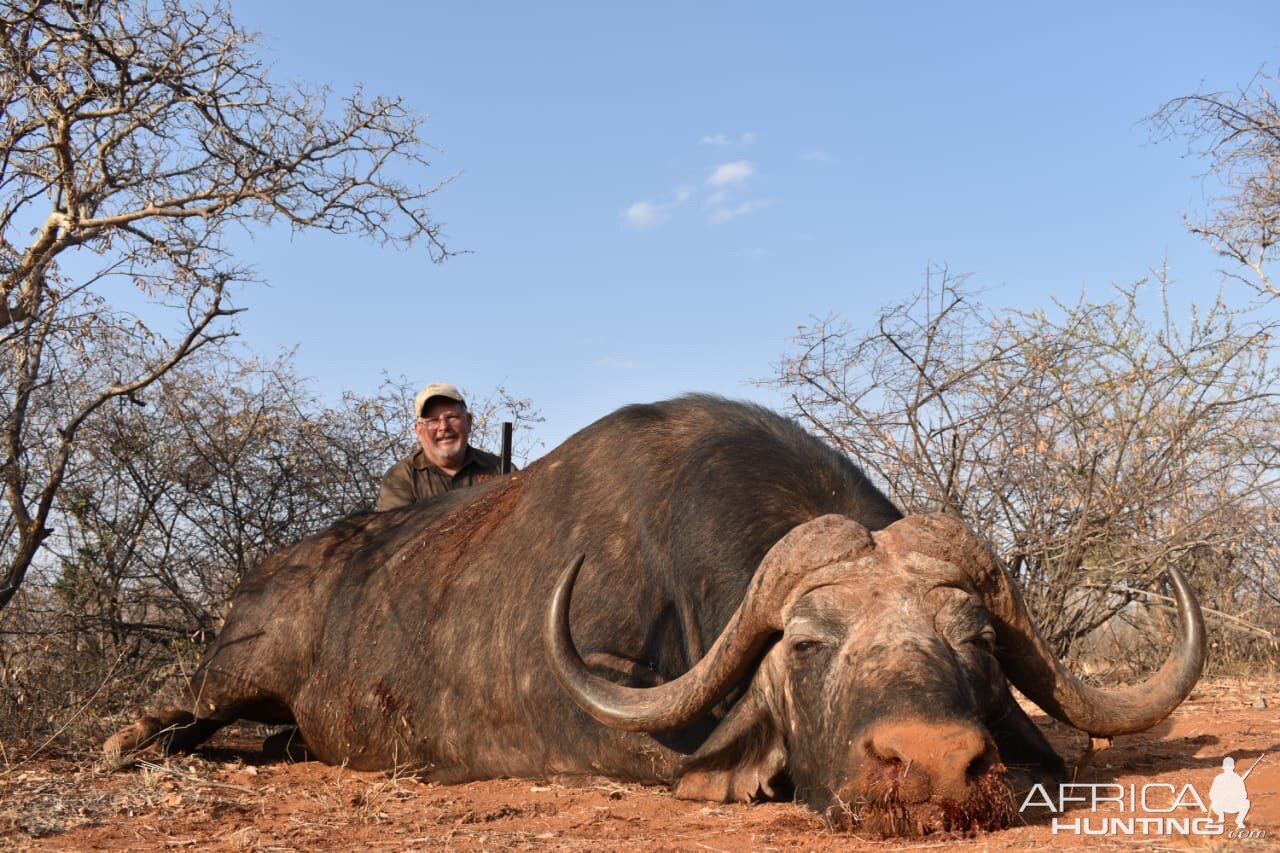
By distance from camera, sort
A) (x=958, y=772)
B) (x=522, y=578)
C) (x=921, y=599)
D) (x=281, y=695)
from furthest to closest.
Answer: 1. (x=281, y=695)
2. (x=522, y=578)
3. (x=921, y=599)
4. (x=958, y=772)

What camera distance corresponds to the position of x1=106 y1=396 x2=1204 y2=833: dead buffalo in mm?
4004

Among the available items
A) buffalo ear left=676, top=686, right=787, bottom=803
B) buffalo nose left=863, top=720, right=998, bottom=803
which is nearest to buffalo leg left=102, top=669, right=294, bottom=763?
buffalo ear left=676, top=686, right=787, bottom=803

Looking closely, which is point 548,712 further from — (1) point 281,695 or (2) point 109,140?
(2) point 109,140

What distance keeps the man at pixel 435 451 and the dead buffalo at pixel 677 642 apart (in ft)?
4.24

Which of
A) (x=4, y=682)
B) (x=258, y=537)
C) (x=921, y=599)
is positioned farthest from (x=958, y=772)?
(x=258, y=537)

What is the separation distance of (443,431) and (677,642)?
13.6 ft

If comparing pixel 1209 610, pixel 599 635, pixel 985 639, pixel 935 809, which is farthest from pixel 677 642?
pixel 1209 610

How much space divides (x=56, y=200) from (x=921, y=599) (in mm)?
5807

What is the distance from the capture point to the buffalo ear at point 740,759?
4.63m

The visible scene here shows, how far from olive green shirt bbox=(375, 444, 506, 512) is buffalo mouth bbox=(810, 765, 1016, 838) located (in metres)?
5.44

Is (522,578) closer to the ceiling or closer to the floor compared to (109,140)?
closer to the floor

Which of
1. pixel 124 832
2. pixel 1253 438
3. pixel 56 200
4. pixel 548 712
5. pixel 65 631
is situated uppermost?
pixel 56 200

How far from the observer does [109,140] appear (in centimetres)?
747

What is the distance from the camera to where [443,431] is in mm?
9000
